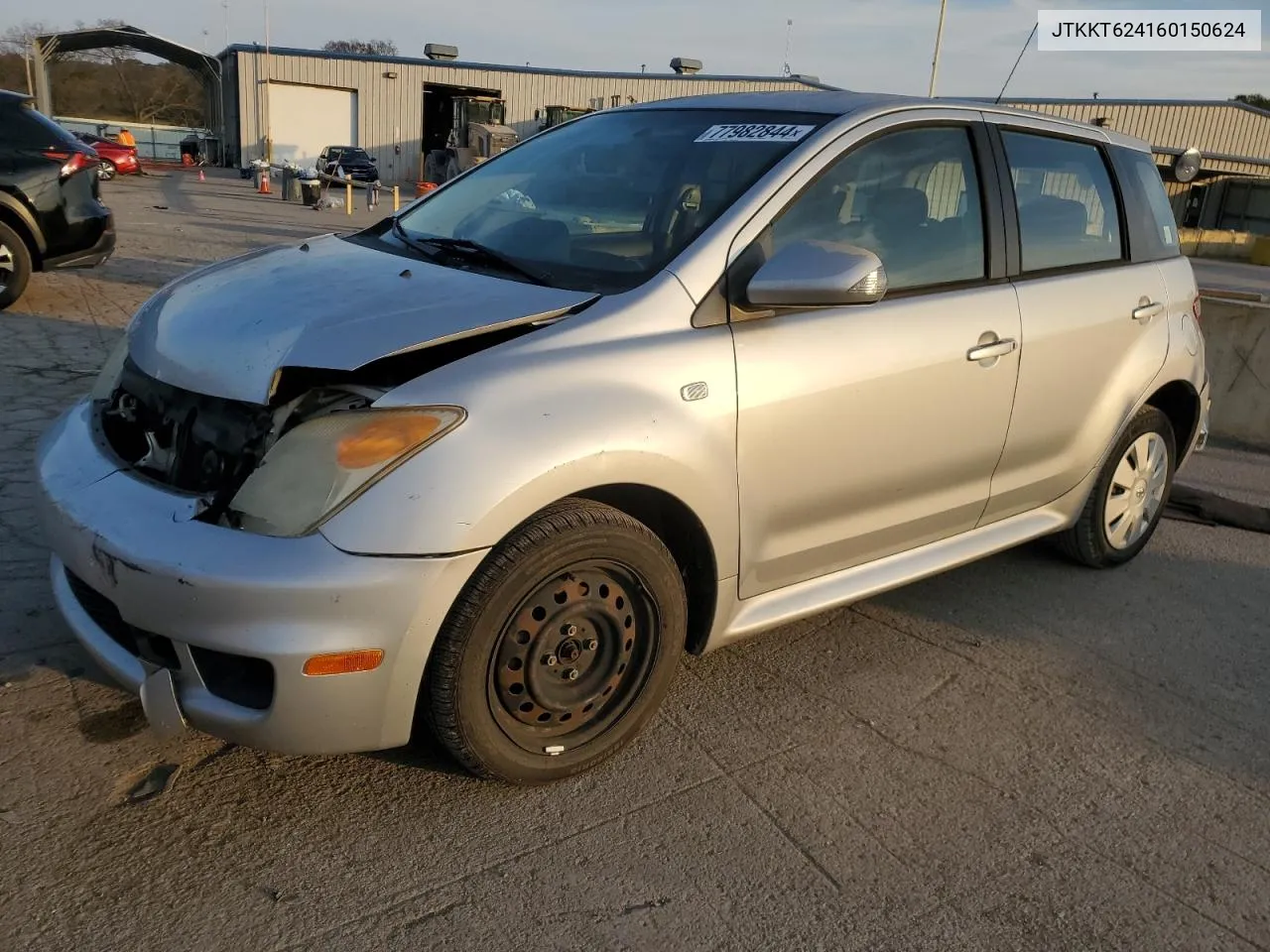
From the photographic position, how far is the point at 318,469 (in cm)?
217

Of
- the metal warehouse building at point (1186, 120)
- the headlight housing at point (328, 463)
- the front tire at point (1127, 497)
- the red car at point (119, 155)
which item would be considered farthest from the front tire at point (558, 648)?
the metal warehouse building at point (1186, 120)

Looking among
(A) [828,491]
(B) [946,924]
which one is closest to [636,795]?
(B) [946,924]

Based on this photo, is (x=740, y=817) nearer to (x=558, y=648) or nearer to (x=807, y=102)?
(x=558, y=648)

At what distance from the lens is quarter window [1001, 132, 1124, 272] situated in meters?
3.61

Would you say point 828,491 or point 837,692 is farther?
point 837,692

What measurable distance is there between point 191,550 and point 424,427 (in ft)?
1.85

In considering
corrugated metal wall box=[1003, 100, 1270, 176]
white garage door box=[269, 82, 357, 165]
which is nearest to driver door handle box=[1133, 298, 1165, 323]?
white garage door box=[269, 82, 357, 165]

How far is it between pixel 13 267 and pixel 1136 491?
7.85m

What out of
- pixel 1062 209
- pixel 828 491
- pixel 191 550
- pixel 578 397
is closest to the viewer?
pixel 191 550

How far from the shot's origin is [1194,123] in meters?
39.5

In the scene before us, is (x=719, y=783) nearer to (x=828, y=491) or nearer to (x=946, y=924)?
(x=946, y=924)

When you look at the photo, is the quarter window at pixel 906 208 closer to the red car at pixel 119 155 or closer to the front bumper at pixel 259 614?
the front bumper at pixel 259 614

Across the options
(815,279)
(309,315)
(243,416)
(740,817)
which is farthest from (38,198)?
(740,817)

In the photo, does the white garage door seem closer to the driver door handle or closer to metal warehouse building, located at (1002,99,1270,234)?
metal warehouse building, located at (1002,99,1270,234)
